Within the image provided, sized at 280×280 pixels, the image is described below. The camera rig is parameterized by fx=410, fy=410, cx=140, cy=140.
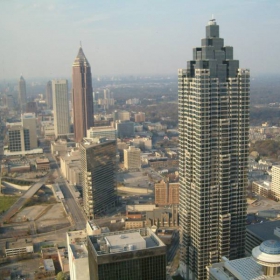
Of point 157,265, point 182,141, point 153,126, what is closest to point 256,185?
point 182,141

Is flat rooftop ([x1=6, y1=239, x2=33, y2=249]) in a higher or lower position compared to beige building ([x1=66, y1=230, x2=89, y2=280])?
lower

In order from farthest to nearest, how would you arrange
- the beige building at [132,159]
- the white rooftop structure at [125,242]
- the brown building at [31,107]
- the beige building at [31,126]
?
the brown building at [31,107]
the beige building at [31,126]
the beige building at [132,159]
the white rooftop structure at [125,242]

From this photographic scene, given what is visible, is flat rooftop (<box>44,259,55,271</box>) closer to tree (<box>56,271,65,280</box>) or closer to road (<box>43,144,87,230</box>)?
tree (<box>56,271,65,280</box>)

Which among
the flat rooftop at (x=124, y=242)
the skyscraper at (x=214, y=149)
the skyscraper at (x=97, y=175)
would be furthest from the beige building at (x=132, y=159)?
the flat rooftop at (x=124, y=242)

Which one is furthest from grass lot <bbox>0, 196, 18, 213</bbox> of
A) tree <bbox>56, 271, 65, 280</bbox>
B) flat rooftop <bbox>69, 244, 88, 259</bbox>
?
flat rooftop <bbox>69, 244, 88, 259</bbox>

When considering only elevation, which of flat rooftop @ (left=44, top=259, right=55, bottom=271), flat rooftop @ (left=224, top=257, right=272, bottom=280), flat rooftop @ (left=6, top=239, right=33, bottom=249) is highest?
flat rooftop @ (left=224, top=257, right=272, bottom=280)

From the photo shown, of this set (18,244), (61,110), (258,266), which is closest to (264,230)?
(258,266)

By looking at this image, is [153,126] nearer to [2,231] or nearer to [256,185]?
[256,185]

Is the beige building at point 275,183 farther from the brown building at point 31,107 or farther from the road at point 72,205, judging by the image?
the brown building at point 31,107
